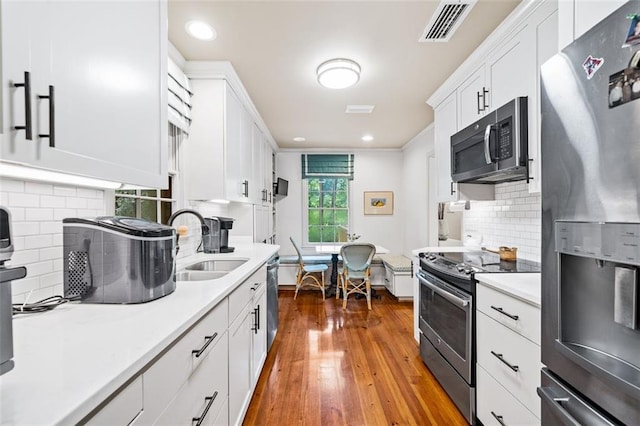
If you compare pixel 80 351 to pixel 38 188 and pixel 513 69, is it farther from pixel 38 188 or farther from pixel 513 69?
pixel 513 69

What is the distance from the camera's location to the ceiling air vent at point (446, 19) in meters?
1.64

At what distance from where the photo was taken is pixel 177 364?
87 cm

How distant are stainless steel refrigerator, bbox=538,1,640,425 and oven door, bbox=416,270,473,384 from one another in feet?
2.31

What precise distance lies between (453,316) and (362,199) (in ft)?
12.1

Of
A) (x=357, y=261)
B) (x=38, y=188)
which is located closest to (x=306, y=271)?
(x=357, y=261)

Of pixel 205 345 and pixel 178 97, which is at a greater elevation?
pixel 178 97

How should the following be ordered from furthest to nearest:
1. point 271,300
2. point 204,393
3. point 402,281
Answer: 1. point 402,281
2. point 271,300
3. point 204,393

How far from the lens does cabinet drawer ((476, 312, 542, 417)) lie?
4.12 feet

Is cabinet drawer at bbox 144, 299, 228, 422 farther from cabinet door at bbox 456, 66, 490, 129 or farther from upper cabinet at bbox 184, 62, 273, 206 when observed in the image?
cabinet door at bbox 456, 66, 490, 129

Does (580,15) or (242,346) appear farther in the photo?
(242,346)

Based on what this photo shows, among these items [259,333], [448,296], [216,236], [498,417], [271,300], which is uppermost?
[216,236]

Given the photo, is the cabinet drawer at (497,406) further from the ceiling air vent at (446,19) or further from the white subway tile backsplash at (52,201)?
the white subway tile backsplash at (52,201)

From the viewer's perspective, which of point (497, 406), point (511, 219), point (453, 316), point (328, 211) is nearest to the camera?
point (497, 406)

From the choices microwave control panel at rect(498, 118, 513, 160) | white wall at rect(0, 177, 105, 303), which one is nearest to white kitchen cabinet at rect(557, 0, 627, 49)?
microwave control panel at rect(498, 118, 513, 160)
